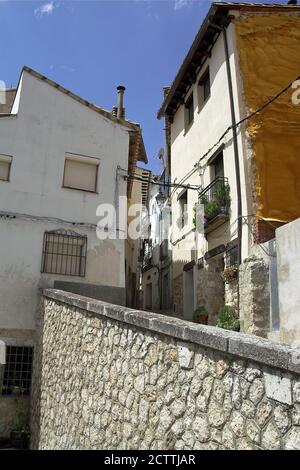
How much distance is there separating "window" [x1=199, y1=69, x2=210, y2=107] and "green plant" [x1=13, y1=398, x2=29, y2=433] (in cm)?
978

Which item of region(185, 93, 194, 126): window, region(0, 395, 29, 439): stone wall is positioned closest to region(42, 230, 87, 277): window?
region(0, 395, 29, 439): stone wall

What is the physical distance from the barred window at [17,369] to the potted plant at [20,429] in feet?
1.18

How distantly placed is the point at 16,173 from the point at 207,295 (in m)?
5.89

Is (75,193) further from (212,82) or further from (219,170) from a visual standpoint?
(212,82)

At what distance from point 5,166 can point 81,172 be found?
1.95 meters

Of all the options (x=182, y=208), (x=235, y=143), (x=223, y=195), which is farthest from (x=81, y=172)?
(x=182, y=208)

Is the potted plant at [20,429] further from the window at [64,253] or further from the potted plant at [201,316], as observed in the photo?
the potted plant at [201,316]

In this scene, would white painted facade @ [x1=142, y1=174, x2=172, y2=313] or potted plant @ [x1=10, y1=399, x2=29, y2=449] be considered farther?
white painted facade @ [x1=142, y1=174, x2=172, y2=313]

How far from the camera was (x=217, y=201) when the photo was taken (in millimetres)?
11117

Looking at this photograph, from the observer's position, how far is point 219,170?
39.7ft

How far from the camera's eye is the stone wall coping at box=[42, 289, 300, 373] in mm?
2787

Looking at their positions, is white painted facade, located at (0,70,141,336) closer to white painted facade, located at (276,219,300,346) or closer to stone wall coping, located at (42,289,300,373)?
white painted facade, located at (276,219,300,346)

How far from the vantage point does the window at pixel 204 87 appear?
13.5 meters

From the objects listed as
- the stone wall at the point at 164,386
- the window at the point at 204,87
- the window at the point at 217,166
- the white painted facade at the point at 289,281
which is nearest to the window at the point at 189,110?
the window at the point at 204,87
